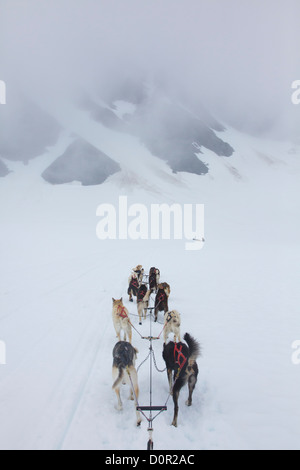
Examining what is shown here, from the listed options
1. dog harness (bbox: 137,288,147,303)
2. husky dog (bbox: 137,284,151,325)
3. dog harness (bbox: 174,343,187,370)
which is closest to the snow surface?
husky dog (bbox: 137,284,151,325)

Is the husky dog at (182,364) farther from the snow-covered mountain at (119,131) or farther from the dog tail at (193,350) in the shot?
the snow-covered mountain at (119,131)

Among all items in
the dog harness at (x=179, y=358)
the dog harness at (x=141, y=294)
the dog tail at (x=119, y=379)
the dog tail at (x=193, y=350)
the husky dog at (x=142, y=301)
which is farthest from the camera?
the dog harness at (x=141, y=294)

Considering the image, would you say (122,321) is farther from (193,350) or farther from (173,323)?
(193,350)

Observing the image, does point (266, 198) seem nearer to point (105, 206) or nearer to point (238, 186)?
point (238, 186)

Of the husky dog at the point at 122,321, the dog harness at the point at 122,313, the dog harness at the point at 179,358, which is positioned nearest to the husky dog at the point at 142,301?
the husky dog at the point at 122,321

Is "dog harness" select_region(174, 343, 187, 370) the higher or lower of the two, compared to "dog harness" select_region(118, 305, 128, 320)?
lower

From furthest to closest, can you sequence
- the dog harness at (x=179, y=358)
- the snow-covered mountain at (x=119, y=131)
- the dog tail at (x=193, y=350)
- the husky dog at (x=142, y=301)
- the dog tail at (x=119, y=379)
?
the snow-covered mountain at (x=119, y=131)
the husky dog at (x=142, y=301)
the dog tail at (x=193, y=350)
the dog harness at (x=179, y=358)
the dog tail at (x=119, y=379)

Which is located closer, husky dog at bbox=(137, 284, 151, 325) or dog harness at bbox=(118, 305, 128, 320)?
dog harness at bbox=(118, 305, 128, 320)

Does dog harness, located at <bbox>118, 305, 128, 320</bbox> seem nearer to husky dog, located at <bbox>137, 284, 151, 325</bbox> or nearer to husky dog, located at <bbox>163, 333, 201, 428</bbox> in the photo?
husky dog, located at <bbox>137, 284, 151, 325</bbox>

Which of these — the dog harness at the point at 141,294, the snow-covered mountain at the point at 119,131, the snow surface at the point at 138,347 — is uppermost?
the snow-covered mountain at the point at 119,131

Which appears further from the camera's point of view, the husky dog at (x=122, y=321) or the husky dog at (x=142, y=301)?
the husky dog at (x=142, y=301)

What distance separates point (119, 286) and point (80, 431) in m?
6.79

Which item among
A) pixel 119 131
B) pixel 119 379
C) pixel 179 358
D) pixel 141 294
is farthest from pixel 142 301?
pixel 119 131
